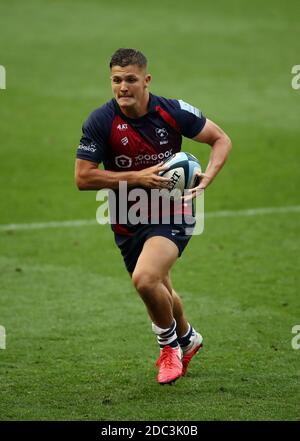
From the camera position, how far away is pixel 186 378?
8414 mm

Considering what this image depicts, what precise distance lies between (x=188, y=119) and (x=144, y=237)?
1.07 m

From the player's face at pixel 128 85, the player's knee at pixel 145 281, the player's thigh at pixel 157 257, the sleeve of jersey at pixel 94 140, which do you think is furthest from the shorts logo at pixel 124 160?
the player's knee at pixel 145 281

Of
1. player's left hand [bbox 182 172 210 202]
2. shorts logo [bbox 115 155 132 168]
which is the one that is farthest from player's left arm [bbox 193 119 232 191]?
shorts logo [bbox 115 155 132 168]

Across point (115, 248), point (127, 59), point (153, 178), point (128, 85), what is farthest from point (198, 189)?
point (115, 248)

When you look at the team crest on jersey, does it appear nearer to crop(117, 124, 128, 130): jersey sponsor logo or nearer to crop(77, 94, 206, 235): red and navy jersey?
crop(77, 94, 206, 235): red and navy jersey

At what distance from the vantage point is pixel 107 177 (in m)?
8.12

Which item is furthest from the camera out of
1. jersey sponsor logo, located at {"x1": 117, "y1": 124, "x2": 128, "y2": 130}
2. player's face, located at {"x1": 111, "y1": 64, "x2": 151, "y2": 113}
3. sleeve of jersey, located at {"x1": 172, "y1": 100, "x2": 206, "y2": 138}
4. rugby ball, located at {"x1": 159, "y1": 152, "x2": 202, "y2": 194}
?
sleeve of jersey, located at {"x1": 172, "y1": 100, "x2": 206, "y2": 138}

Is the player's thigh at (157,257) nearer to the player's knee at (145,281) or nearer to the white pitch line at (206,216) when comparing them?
the player's knee at (145,281)

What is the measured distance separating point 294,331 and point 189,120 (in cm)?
248

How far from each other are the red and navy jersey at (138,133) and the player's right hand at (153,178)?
0.30 meters

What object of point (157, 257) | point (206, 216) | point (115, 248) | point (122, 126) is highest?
point (122, 126)

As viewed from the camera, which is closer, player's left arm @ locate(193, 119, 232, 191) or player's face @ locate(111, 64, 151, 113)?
player's face @ locate(111, 64, 151, 113)

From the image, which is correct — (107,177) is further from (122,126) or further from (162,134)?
(162,134)

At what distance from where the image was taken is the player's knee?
795 cm
